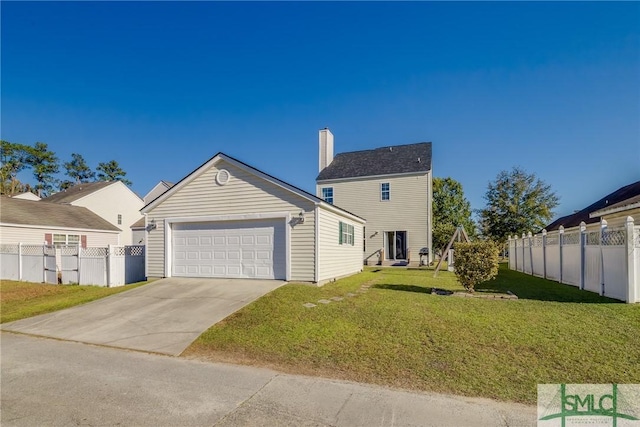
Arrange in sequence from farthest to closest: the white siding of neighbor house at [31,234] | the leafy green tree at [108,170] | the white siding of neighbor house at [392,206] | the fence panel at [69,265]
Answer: the leafy green tree at [108,170] < the white siding of neighbor house at [392,206] < the white siding of neighbor house at [31,234] < the fence panel at [69,265]

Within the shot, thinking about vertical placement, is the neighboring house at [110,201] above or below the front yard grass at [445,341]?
above

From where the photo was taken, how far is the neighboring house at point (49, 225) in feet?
61.9

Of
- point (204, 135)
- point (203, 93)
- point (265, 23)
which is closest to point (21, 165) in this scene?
point (204, 135)

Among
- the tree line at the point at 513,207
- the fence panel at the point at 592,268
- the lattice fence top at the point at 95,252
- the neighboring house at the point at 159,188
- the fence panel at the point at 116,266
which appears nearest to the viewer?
the fence panel at the point at 592,268

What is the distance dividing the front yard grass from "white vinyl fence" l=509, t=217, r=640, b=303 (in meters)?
0.65

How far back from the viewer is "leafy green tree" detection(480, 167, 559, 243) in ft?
99.1

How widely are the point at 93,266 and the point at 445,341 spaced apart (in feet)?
46.5

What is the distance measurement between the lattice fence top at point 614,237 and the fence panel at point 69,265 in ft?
62.0

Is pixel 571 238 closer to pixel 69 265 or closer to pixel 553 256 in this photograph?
pixel 553 256

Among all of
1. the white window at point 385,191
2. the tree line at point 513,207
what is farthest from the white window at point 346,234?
the tree line at point 513,207

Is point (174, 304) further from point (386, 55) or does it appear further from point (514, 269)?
point (514, 269)

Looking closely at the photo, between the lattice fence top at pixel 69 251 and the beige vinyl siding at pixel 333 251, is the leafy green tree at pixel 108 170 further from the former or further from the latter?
the beige vinyl siding at pixel 333 251

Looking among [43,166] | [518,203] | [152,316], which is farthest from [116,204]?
[518,203]

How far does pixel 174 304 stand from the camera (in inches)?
356
